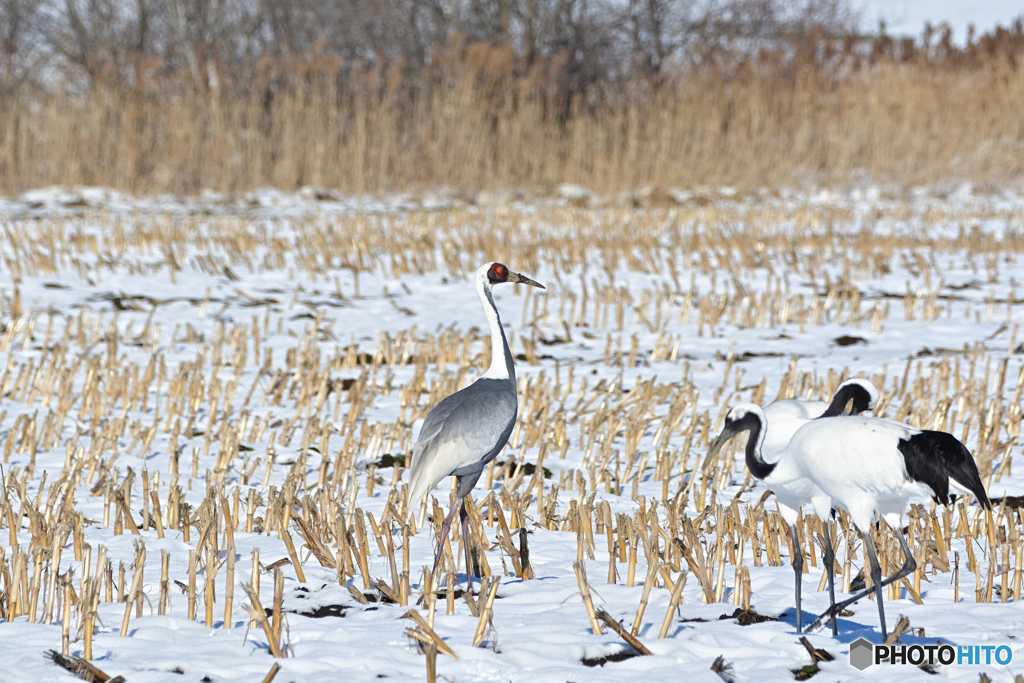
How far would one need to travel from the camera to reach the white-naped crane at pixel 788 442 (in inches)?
120

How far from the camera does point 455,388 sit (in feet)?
21.1

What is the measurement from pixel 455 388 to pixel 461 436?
10.2 feet

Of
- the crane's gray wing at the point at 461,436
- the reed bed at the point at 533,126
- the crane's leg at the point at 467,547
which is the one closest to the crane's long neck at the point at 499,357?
the crane's gray wing at the point at 461,436

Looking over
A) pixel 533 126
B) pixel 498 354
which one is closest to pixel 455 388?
pixel 498 354

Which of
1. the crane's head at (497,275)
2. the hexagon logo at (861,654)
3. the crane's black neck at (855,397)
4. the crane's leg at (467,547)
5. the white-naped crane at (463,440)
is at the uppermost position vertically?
the crane's head at (497,275)

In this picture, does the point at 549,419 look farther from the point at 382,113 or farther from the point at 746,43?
the point at 746,43

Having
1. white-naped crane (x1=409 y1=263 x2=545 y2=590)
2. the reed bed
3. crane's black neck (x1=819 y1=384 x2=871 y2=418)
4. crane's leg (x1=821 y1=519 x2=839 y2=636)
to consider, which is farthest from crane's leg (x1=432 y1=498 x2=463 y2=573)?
the reed bed

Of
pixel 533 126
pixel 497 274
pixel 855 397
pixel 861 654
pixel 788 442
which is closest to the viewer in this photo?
pixel 861 654

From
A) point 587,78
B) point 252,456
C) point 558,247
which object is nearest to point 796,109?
point 587,78

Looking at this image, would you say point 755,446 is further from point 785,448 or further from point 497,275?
point 497,275

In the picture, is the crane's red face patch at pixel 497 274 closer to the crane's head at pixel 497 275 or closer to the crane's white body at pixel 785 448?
the crane's head at pixel 497 275

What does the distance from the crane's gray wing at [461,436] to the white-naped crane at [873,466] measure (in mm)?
925

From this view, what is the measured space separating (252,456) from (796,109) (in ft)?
53.2

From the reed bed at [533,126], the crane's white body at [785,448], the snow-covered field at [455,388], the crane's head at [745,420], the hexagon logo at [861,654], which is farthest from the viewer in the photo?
the reed bed at [533,126]
